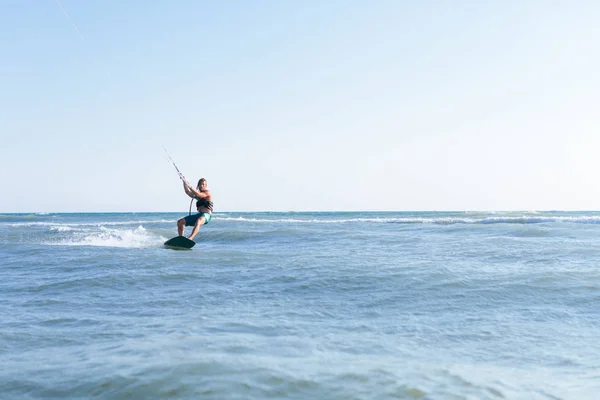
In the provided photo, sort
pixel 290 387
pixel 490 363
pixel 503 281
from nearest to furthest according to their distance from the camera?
1. pixel 290 387
2. pixel 490 363
3. pixel 503 281

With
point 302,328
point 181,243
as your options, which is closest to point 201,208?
point 181,243

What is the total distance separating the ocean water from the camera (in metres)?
4.05

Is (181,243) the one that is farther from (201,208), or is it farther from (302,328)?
(302,328)

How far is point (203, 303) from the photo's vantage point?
286 inches

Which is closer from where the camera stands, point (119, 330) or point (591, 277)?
point (119, 330)

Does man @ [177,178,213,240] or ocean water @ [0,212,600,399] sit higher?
man @ [177,178,213,240]

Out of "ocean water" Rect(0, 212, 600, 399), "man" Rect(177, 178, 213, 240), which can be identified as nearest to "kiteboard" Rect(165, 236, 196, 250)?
"man" Rect(177, 178, 213, 240)

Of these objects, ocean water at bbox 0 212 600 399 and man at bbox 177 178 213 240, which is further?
man at bbox 177 178 213 240

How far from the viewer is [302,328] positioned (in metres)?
5.88

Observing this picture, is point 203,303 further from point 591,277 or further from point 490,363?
point 591,277

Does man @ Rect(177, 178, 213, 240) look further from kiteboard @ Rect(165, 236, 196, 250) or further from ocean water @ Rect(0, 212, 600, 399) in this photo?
ocean water @ Rect(0, 212, 600, 399)

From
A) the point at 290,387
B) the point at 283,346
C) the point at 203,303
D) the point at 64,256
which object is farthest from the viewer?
the point at 64,256

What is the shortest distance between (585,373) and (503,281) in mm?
4345

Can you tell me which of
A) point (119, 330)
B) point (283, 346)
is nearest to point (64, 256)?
point (119, 330)
